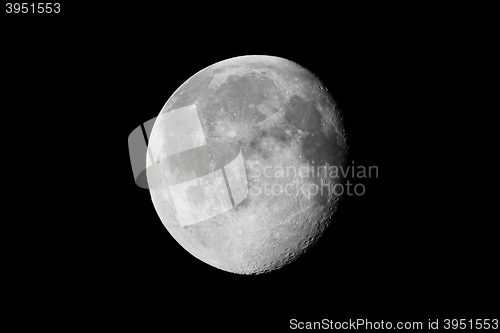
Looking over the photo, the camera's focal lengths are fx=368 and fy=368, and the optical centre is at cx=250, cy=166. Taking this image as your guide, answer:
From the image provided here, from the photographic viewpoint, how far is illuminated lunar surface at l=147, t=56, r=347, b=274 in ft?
12.8

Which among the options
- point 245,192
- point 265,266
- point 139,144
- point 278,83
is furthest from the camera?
point 139,144

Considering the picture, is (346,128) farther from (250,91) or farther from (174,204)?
(174,204)

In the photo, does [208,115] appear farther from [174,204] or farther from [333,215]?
[333,215]

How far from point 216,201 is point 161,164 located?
2.85 feet

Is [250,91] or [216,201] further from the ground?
[250,91]

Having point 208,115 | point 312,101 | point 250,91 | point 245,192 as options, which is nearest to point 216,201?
point 245,192

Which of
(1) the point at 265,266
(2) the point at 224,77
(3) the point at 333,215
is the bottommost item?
(1) the point at 265,266

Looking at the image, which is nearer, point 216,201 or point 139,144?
point 216,201

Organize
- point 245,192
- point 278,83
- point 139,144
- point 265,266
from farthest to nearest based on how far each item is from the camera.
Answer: point 139,144
point 265,266
point 278,83
point 245,192

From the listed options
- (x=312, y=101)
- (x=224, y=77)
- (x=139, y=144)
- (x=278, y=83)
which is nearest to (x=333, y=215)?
(x=312, y=101)

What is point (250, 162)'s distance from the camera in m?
3.88

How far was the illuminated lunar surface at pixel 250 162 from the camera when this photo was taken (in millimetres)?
3908

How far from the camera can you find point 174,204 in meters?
4.32

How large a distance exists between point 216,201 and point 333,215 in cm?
143
